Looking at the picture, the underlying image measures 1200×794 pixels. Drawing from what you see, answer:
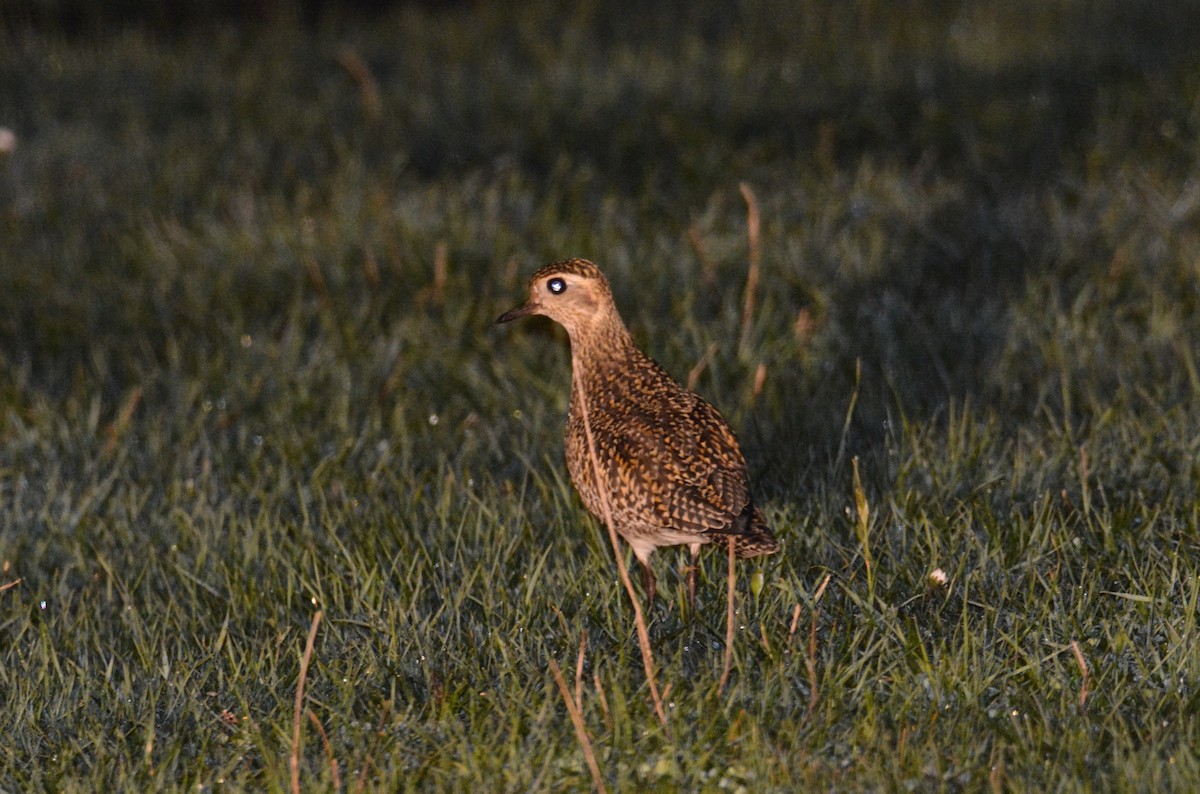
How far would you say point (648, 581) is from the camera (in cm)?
476

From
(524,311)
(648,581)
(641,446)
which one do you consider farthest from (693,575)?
(524,311)

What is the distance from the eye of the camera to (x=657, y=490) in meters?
4.55

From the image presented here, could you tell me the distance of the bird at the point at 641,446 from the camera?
4488 mm

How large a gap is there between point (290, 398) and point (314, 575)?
152 centimetres

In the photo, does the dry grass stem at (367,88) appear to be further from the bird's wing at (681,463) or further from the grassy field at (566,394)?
the bird's wing at (681,463)

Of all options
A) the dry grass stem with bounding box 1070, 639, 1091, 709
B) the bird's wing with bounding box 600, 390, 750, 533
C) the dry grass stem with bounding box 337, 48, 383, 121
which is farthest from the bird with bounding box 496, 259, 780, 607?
the dry grass stem with bounding box 337, 48, 383, 121

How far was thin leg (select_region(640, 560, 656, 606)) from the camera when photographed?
465cm

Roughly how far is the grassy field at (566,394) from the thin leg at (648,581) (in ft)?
0.19

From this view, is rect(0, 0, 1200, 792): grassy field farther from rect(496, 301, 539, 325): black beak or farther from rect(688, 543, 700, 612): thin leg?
rect(496, 301, 539, 325): black beak

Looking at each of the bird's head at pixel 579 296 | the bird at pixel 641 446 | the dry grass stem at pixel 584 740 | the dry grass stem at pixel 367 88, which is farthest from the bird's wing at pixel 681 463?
the dry grass stem at pixel 367 88

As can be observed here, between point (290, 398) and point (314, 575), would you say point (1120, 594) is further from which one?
point (290, 398)

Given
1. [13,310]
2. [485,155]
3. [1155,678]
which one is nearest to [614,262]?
[485,155]

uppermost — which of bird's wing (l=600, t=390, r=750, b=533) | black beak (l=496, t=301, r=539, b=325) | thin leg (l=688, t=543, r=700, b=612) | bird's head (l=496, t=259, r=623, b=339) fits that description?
bird's head (l=496, t=259, r=623, b=339)

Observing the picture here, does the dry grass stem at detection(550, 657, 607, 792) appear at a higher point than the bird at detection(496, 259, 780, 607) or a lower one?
lower
